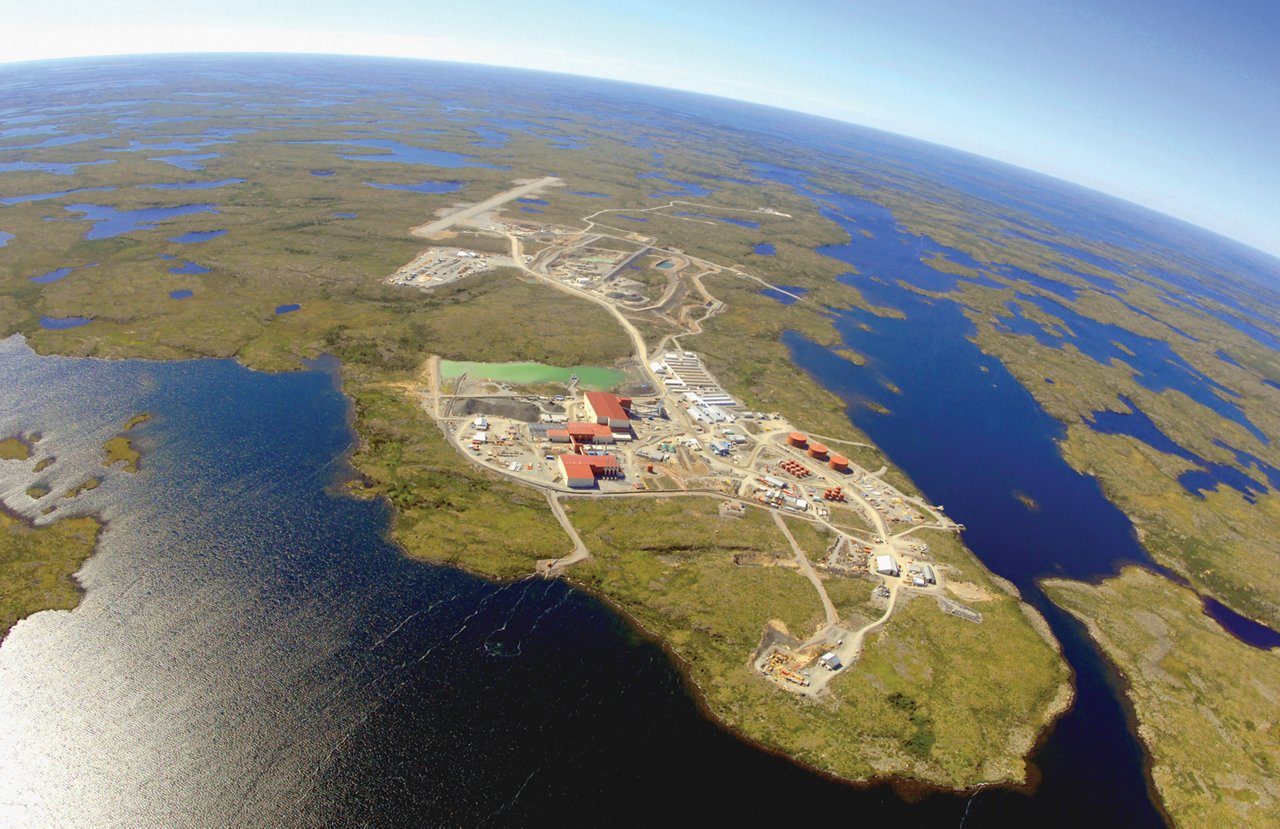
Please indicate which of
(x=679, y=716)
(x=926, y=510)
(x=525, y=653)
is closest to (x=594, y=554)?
(x=525, y=653)

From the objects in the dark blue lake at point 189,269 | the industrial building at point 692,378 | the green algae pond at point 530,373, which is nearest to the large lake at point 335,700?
the green algae pond at point 530,373

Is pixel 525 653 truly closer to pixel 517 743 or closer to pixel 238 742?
pixel 517 743

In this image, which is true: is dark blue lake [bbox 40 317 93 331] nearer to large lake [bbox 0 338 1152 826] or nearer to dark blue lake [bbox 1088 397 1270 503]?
large lake [bbox 0 338 1152 826]

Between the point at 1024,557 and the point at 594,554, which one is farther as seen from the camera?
the point at 1024,557

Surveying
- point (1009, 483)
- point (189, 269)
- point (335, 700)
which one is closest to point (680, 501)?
point (335, 700)

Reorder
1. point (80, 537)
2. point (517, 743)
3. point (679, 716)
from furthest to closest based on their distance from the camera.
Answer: point (80, 537)
point (679, 716)
point (517, 743)

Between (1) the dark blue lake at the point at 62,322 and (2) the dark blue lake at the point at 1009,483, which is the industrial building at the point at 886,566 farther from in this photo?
(1) the dark blue lake at the point at 62,322
